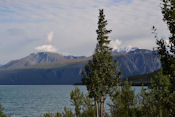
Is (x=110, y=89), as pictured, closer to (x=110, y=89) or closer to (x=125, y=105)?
(x=110, y=89)

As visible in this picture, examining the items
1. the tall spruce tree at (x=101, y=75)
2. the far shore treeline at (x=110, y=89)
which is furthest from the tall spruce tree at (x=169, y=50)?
the tall spruce tree at (x=101, y=75)

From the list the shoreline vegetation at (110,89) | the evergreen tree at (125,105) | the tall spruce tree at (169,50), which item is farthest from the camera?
the evergreen tree at (125,105)

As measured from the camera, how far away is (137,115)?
40.2 meters

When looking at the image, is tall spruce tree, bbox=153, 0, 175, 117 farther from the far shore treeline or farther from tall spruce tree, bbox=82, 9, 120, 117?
tall spruce tree, bbox=82, 9, 120, 117

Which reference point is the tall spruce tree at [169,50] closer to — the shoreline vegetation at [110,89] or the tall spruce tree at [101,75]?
the shoreline vegetation at [110,89]

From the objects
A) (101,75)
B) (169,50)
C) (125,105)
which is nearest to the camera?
(169,50)

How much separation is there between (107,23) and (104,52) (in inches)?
236

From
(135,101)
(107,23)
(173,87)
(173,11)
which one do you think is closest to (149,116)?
(135,101)

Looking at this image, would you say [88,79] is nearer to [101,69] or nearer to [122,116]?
[101,69]

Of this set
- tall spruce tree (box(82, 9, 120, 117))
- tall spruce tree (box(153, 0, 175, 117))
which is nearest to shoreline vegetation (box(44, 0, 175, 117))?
tall spruce tree (box(82, 9, 120, 117))

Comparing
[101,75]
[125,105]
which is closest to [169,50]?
[101,75]

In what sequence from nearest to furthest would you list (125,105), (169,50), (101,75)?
1. (169,50)
2. (101,75)
3. (125,105)

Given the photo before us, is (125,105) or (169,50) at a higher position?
(169,50)

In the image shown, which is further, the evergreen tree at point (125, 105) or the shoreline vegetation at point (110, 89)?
the evergreen tree at point (125, 105)
